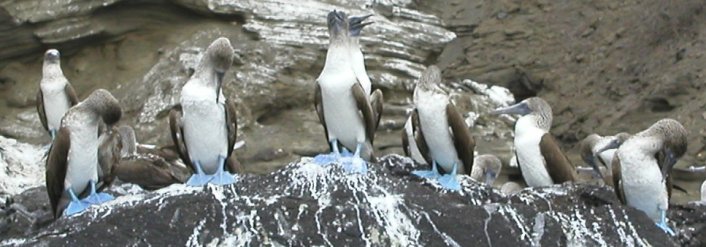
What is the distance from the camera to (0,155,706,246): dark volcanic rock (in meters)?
9.65

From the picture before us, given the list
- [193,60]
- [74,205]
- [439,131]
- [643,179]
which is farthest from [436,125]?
[193,60]

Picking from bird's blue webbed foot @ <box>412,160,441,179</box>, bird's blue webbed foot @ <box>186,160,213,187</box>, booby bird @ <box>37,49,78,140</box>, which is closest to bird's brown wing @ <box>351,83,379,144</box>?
bird's blue webbed foot @ <box>412,160,441,179</box>

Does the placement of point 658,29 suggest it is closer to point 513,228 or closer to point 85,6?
point 85,6

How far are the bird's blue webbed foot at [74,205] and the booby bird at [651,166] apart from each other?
417cm

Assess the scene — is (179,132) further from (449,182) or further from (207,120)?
(449,182)

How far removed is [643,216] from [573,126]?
9.19 metres

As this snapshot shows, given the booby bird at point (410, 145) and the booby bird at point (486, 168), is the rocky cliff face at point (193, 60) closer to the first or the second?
the booby bird at point (486, 168)

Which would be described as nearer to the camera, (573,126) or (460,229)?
(460,229)

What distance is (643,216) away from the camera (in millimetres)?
10359

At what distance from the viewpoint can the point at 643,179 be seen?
10.8 metres

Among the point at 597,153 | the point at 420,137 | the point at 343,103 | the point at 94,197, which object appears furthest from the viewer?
the point at 597,153

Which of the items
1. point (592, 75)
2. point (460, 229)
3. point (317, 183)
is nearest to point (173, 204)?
point (317, 183)

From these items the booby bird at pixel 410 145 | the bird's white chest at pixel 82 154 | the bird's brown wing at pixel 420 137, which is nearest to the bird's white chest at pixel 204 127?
the bird's white chest at pixel 82 154

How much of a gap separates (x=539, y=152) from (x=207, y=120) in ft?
10.0
